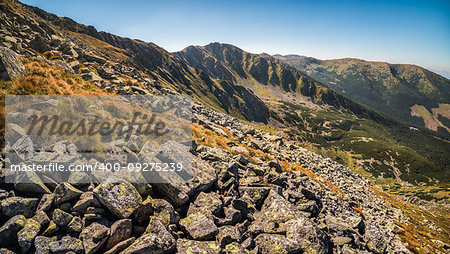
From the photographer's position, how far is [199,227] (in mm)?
10609

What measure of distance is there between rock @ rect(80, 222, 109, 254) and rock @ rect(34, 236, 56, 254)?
3.70 feet

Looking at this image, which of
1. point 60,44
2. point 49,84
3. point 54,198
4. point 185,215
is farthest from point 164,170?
point 60,44

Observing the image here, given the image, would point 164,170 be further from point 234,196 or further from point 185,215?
point 234,196

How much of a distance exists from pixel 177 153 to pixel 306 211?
13.7m

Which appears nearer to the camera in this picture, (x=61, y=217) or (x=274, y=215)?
(x=61, y=217)

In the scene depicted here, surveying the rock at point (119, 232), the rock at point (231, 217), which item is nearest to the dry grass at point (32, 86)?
the rock at point (119, 232)

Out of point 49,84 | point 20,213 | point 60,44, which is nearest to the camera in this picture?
point 20,213

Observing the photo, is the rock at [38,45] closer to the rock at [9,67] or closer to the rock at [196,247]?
the rock at [9,67]

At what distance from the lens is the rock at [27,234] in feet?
24.0

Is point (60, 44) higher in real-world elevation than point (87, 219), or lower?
→ higher

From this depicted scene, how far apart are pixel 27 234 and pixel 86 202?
216 cm

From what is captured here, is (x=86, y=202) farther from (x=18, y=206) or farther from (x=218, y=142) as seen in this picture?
(x=218, y=142)

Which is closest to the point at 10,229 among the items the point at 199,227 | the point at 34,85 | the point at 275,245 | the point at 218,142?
the point at 199,227

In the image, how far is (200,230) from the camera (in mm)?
10461
